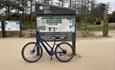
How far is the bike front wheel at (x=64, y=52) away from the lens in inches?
351

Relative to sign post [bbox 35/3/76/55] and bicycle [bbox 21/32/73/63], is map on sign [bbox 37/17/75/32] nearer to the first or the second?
sign post [bbox 35/3/76/55]

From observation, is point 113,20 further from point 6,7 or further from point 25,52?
point 25,52

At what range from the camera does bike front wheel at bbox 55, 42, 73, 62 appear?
8.91 m

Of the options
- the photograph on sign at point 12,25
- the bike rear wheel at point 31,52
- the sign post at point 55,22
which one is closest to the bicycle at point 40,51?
the bike rear wheel at point 31,52

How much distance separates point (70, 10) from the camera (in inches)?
387

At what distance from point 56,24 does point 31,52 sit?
155 centimetres

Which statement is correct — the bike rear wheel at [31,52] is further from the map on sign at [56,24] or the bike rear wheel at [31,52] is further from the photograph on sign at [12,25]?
the photograph on sign at [12,25]

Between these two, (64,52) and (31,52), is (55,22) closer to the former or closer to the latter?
(64,52)

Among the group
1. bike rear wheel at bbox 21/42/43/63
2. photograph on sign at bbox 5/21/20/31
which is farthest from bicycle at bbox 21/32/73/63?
photograph on sign at bbox 5/21/20/31

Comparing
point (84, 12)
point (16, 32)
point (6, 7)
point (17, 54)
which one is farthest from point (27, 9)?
point (17, 54)

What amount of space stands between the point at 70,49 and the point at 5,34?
1182 centimetres

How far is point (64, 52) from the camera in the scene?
29.2 feet

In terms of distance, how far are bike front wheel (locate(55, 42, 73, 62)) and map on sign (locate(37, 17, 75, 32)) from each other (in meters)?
1.08

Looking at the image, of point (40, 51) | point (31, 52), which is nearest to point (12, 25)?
point (31, 52)
